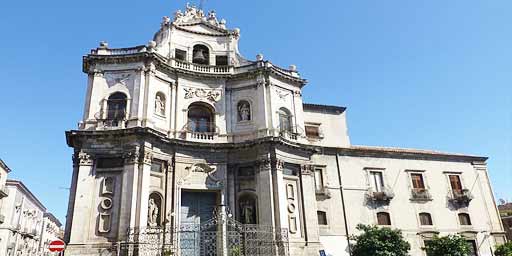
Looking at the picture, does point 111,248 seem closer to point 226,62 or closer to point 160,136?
point 160,136

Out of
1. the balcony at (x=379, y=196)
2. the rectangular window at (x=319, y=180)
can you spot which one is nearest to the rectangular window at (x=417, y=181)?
the balcony at (x=379, y=196)

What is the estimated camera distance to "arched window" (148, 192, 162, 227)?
19.8 m

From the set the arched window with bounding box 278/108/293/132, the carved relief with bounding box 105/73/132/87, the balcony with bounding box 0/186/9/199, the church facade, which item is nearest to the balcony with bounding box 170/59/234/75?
the church facade

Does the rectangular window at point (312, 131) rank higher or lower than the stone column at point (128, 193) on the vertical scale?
higher

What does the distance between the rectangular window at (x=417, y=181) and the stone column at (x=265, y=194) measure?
38.1 feet

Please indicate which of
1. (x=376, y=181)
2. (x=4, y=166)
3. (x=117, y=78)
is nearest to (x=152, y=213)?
(x=117, y=78)

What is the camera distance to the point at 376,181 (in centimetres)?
2638

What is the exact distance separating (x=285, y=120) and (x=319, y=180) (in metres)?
4.44

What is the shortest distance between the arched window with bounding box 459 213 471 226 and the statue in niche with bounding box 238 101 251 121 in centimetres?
1646

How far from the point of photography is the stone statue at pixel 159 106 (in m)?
22.4

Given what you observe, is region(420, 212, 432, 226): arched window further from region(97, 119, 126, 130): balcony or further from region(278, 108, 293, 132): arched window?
region(97, 119, 126, 130): balcony

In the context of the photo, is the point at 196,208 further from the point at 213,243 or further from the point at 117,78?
the point at 117,78

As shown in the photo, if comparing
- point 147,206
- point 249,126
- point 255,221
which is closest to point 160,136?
point 147,206

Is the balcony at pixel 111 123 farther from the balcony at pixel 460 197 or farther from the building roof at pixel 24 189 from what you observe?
the building roof at pixel 24 189
